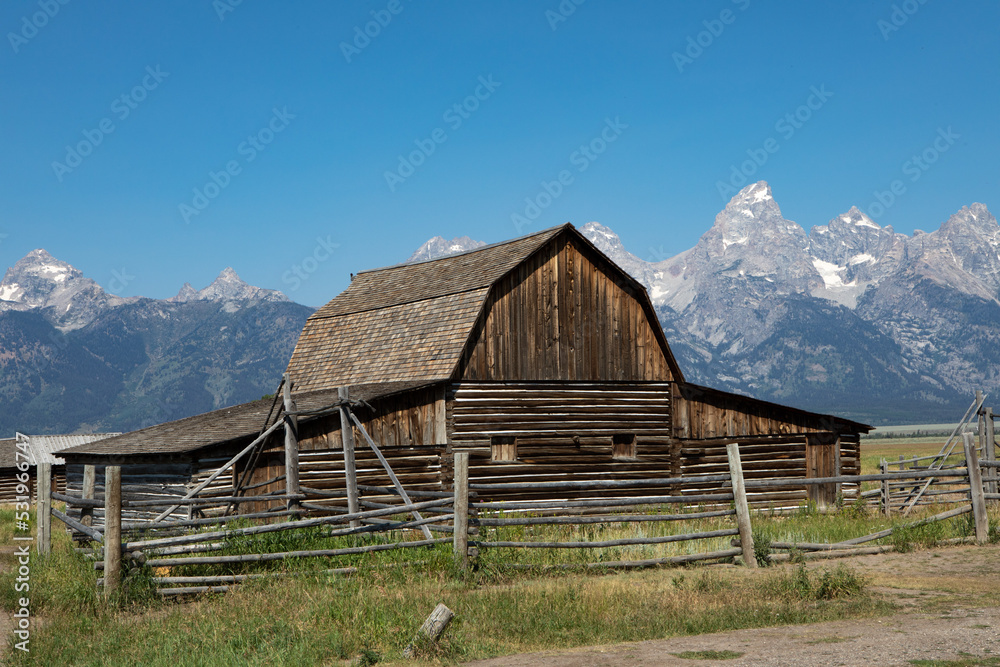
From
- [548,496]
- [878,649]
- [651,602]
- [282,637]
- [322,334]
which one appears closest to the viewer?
[878,649]

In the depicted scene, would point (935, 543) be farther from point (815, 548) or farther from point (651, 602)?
point (651, 602)

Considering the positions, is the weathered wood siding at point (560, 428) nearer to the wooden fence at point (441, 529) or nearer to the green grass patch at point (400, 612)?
the wooden fence at point (441, 529)

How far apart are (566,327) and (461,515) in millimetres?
12174

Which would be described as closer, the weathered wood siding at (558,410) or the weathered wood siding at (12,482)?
the weathered wood siding at (558,410)

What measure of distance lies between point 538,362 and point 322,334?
874cm

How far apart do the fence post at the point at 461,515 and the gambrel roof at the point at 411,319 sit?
9271 mm

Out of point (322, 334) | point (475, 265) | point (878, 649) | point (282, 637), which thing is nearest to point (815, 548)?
point (878, 649)

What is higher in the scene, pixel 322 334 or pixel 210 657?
pixel 322 334

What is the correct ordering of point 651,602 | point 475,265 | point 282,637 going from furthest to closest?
point 475,265
point 651,602
point 282,637

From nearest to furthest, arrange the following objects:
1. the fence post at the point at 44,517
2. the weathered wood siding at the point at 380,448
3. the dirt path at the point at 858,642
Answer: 1. the dirt path at the point at 858,642
2. the fence post at the point at 44,517
3. the weathered wood siding at the point at 380,448

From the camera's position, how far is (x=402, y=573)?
12.9 m

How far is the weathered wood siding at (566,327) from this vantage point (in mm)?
24141

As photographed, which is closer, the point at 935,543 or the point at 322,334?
the point at 935,543

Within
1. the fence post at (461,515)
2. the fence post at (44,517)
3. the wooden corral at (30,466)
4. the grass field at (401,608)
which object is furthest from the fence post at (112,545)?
the wooden corral at (30,466)
